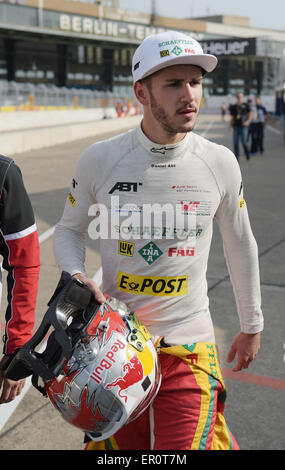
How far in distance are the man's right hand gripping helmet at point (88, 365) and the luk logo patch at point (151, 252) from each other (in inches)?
15.1

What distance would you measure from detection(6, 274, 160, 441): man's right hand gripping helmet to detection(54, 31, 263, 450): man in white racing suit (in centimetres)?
26

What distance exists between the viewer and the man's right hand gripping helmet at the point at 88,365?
211 cm

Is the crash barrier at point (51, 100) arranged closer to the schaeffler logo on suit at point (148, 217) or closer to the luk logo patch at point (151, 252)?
the schaeffler logo on suit at point (148, 217)

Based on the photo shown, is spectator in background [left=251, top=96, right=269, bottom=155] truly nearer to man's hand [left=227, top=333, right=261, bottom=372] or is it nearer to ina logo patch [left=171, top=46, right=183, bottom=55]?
man's hand [left=227, top=333, right=261, bottom=372]

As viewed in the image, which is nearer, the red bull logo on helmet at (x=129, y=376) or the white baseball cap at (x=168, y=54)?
the red bull logo on helmet at (x=129, y=376)

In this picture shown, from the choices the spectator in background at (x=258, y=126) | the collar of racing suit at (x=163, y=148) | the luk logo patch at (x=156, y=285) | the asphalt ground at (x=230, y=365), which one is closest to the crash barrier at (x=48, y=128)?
the spectator in background at (x=258, y=126)

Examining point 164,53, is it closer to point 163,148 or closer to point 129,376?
point 163,148

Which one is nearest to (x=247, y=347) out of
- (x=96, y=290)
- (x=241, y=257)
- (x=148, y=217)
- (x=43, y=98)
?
(x=241, y=257)

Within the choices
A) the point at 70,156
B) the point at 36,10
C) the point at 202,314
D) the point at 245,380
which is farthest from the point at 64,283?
the point at 36,10

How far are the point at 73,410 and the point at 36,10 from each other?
5473cm

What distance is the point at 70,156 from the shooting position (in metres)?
20.1

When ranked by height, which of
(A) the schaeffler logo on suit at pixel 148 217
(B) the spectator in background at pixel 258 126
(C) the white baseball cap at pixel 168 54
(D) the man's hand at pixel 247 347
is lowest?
(B) the spectator in background at pixel 258 126

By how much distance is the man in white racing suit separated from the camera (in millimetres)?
2416

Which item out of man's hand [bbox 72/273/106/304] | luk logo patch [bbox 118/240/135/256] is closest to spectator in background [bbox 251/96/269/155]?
luk logo patch [bbox 118/240/135/256]
